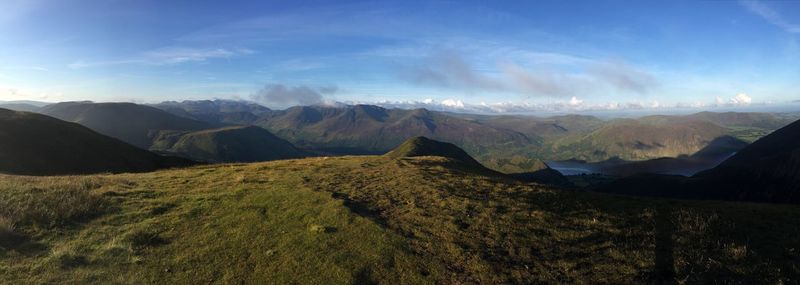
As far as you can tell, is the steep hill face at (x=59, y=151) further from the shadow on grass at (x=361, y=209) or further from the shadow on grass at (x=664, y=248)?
the shadow on grass at (x=664, y=248)

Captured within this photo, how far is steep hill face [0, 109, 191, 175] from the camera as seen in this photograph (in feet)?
190

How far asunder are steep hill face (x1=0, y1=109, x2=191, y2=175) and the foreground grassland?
4582cm

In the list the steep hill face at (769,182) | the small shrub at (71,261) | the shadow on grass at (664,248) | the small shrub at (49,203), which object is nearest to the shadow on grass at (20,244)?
the small shrub at (49,203)

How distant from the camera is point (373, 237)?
18.4m

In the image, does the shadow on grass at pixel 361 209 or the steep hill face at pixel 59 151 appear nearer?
the shadow on grass at pixel 361 209

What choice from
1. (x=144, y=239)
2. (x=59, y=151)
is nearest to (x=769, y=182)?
(x=144, y=239)

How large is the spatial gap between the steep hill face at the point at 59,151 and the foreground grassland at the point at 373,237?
45.8 m

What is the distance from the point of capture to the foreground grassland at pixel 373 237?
1455cm

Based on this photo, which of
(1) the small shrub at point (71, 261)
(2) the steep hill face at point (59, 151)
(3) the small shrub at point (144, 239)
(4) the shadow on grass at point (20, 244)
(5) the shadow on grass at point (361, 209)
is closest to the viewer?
(1) the small shrub at point (71, 261)

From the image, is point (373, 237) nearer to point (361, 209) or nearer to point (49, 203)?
point (361, 209)

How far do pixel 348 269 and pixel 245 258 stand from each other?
15.3ft

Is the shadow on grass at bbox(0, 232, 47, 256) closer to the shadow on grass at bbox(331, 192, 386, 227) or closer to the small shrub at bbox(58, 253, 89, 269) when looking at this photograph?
the small shrub at bbox(58, 253, 89, 269)

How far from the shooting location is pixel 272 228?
19.5 meters

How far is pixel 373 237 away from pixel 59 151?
253 feet
